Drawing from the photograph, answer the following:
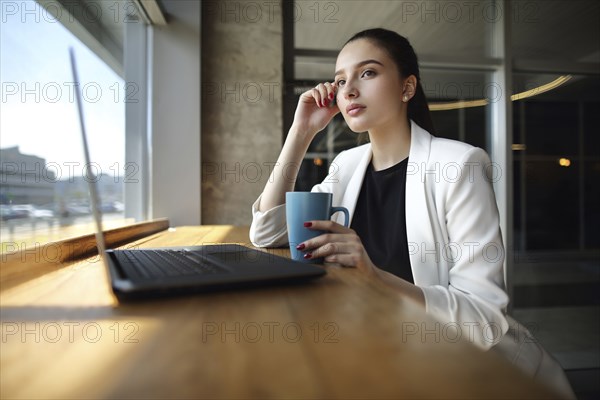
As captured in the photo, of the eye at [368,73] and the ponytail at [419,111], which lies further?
the ponytail at [419,111]

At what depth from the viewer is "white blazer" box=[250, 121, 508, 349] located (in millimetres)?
762

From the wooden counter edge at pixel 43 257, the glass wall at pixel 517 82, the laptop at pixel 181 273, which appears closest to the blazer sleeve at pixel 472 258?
the laptop at pixel 181 273

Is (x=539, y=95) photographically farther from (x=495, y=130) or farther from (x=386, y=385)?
(x=386, y=385)

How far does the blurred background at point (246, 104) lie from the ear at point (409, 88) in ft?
3.38

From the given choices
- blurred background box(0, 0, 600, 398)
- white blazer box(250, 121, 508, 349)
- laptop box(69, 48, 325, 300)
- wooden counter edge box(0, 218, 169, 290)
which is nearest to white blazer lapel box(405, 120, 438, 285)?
white blazer box(250, 121, 508, 349)

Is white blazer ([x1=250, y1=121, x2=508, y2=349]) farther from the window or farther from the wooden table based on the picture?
the window

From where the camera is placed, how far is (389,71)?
1273 millimetres

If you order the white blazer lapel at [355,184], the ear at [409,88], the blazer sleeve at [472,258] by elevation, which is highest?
the ear at [409,88]

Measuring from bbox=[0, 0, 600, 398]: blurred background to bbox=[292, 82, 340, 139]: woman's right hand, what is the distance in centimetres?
68

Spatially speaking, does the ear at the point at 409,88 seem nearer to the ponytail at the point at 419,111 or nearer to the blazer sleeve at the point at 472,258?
the ponytail at the point at 419,111

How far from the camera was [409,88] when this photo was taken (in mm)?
1345

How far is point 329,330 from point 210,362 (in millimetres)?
103

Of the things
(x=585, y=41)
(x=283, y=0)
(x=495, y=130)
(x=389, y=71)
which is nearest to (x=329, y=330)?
(x=389, y=71)

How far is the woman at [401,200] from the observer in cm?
72
